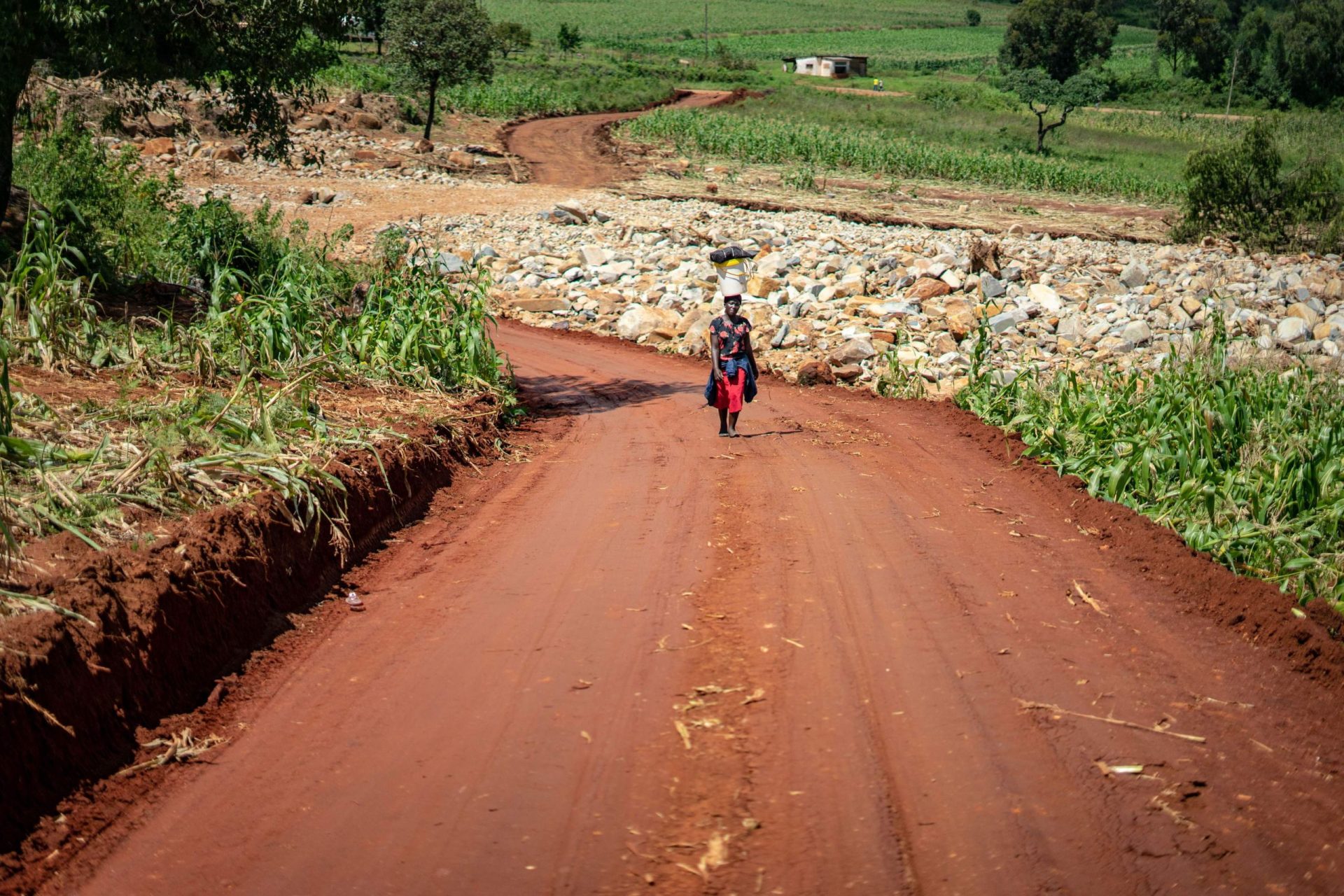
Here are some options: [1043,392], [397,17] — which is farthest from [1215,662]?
[397,17]

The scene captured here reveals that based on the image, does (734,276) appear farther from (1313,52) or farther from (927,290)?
(1313,52)

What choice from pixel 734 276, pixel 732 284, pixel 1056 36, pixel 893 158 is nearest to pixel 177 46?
pixel 732 284

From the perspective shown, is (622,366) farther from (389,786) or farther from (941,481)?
(389,786)

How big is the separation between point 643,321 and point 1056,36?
63.5 metres

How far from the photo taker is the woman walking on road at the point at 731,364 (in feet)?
37.7

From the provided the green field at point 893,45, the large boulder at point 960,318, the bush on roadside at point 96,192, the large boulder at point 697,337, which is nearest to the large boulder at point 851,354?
the large boulder at point 960,318

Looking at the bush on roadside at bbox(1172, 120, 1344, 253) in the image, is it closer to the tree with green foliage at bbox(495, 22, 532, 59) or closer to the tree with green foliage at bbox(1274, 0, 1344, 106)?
the tree with green foliage at bbox(495, 22, 532, 59)

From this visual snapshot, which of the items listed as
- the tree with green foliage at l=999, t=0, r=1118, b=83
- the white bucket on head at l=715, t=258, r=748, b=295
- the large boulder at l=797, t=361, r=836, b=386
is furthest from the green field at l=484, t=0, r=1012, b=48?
the large boulder at l=797, t=361, r=836, b=386

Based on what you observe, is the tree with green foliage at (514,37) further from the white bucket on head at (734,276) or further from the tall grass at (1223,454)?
the tall grass at (1223,454)

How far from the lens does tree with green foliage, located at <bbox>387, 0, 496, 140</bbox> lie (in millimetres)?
35562

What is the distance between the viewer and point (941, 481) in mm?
10258

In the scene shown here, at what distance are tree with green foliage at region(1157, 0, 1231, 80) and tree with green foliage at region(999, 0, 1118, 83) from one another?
1991 centimetres

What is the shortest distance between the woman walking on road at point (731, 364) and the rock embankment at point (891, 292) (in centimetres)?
394

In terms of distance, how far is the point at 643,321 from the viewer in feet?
62.2
